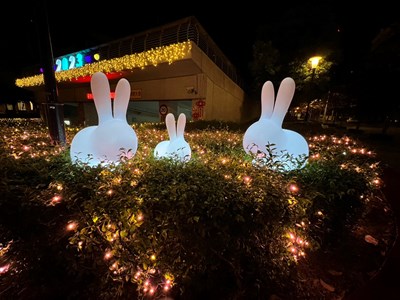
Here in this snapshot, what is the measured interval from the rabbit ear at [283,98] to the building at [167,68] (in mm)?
7743

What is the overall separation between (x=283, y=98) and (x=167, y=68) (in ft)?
31.7

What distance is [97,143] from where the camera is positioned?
2824 millimetres

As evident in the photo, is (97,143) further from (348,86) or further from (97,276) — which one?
(348,86)

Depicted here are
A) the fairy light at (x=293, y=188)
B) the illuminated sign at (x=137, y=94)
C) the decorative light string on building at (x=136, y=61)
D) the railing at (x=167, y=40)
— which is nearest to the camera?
the fairy light at (x=293, y=188)

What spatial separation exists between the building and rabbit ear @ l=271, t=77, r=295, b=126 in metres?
7.74

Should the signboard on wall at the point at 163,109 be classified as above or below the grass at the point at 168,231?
above

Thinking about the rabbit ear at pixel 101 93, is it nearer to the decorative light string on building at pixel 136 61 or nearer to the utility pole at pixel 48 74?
the utility pole at pixel 48 74

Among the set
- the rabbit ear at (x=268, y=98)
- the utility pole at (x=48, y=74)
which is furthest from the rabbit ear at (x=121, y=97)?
the rabbit ear at (x=268, y=98)

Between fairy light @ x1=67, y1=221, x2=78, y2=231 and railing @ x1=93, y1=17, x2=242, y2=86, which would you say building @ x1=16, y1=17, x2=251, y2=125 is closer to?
railing @ x1=93, y1=17, x2=242, y2=86

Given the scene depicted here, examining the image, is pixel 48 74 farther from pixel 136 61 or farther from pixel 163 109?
pixel 163 109

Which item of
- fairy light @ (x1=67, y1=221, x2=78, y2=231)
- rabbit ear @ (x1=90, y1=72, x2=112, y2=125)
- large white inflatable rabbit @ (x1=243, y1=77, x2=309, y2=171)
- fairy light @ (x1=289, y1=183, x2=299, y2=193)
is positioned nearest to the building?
rabbit ear @ (x1=90, y1=72, x2=112, y2=125)

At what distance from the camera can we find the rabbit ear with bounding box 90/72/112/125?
278 cm

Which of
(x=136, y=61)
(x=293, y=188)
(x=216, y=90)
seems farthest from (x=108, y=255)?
(x=216, y=90)

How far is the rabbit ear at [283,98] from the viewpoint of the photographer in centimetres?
324
